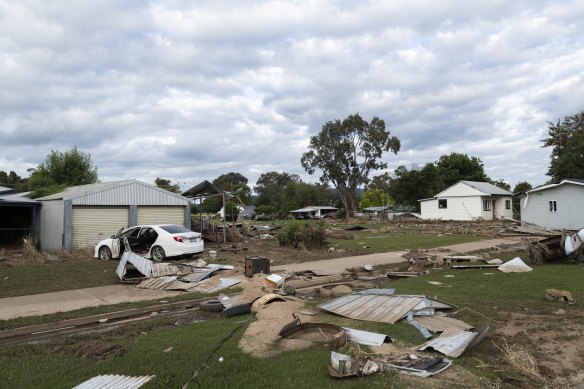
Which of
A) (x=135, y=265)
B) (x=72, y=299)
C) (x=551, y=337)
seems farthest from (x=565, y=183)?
(x=72, y=299)

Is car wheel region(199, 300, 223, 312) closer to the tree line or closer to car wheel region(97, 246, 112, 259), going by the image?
car wheel region(97, 246, 112, 259)

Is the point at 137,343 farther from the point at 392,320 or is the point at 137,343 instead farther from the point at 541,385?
the point at 541,385

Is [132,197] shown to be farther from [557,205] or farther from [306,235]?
[557,205]

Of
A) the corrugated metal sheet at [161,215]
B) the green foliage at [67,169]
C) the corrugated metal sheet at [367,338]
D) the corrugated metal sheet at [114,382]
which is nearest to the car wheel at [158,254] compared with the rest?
the corrugated metal sheet at [161,215]

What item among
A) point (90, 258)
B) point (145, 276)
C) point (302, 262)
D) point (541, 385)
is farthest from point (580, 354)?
point (90, 258)

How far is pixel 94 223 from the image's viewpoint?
21.3 meters

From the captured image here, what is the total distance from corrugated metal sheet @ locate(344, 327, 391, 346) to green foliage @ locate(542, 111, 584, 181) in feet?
148

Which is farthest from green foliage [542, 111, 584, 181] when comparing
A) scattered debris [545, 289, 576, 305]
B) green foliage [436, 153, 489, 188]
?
scattered debris [545, 289, 576, 305]

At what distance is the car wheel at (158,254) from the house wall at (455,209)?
125 ft

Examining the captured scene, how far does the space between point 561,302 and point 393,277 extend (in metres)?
5.10

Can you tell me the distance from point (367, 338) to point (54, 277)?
11025 millimetres

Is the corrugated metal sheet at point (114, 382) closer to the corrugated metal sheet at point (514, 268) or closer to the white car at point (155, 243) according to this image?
the white car at point (155, 243)

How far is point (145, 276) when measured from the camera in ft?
44.3

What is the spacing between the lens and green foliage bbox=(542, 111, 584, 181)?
4400 cm
